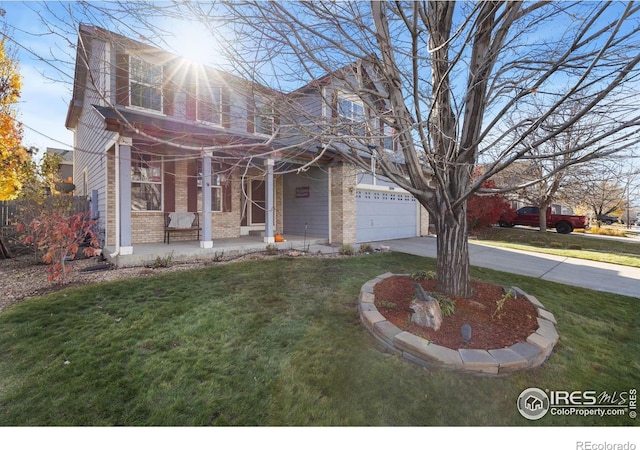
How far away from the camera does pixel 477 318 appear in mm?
3201

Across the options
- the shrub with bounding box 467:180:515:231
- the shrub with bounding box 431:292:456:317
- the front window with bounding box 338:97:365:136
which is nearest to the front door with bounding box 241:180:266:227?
the front window with bounding box 338:97:365:136

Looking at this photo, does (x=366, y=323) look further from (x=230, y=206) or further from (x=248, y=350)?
(x=230, y=206)

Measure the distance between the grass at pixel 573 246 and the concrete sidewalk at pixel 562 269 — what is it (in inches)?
40.5

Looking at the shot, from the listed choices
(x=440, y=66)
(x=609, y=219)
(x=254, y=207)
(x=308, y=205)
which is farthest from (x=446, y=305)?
(x=609, y=219)

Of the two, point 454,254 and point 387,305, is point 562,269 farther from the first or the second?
point 387,305

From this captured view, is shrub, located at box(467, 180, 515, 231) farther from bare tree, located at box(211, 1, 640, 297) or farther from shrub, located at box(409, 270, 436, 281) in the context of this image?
bare tree, located at box(211, 1, 640, 297)

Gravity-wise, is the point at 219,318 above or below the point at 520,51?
below

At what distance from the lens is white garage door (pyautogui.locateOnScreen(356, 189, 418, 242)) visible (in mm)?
10203

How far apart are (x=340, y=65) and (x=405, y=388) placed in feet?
11.5

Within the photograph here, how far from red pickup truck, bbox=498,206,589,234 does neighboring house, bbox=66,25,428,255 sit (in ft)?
31.8
